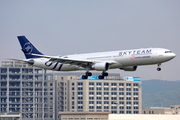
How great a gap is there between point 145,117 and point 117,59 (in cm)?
1600

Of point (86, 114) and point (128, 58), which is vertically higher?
point (128, 58)

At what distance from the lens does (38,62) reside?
10200 centimetres

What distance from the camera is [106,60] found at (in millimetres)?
92250

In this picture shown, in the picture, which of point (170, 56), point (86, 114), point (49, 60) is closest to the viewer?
point (170, 56)

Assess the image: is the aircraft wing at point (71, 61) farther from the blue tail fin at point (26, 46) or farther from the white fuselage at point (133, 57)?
the blue tail fin at point (26, 46)

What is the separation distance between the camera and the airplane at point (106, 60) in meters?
88.1

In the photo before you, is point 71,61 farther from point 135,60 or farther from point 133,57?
point 135,60

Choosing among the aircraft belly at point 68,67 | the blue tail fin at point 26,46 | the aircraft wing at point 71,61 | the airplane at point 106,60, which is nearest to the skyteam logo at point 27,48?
the blue tail fin at point 26,46

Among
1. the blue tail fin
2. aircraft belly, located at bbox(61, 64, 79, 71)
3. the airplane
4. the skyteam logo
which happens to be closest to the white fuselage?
the airplane

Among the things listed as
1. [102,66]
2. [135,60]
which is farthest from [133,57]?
[102,66]

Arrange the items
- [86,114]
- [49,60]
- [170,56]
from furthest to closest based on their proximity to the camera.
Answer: [86,114] → [49,60] → [170,56]

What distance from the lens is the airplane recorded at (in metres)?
88.1

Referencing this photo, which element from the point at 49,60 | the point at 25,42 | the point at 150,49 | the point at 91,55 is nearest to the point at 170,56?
the point at 150,49

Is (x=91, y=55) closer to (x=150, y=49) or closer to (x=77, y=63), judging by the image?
(x=77, y=63)
